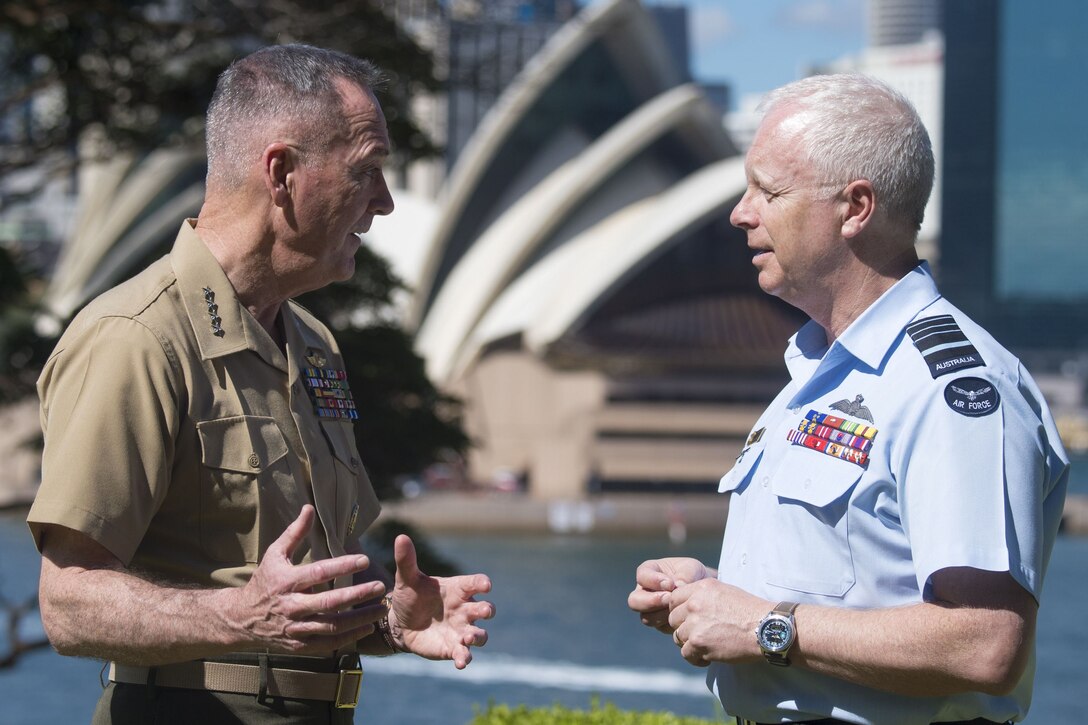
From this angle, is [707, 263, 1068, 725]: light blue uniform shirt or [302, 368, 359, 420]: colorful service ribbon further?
[302, 368, 359, 420]: colorful service ribbon

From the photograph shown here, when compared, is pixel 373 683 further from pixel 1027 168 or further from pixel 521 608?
pixel 1027 168

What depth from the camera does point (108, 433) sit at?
5.21 ft

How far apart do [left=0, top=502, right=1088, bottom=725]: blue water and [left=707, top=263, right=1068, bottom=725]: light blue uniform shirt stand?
7.92 m

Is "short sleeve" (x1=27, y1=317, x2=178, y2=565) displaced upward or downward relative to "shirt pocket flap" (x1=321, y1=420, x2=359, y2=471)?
upward

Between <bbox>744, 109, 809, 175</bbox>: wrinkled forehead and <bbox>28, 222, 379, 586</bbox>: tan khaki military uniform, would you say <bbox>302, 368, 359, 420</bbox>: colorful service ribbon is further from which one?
<bbox>744, 109, 809, 175</bbox>: wrinkled forehead

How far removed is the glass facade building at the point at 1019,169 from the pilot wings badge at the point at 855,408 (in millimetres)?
73122

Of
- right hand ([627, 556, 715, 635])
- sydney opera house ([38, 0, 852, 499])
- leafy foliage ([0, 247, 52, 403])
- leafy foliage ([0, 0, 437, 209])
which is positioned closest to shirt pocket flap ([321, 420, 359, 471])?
right hand ([627, 556, 715, 635])

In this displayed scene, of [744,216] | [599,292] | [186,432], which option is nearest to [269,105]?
[186,432]

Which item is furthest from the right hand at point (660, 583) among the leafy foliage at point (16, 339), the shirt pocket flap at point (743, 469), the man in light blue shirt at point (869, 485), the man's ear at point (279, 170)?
the leafy foliage at point (16, 339)

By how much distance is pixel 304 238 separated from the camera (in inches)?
71.6

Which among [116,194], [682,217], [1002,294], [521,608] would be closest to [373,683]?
[521,608]

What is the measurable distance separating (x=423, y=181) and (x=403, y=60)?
1783 inches

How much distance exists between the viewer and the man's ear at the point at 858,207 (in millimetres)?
1691

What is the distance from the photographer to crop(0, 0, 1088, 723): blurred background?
7.89 m
